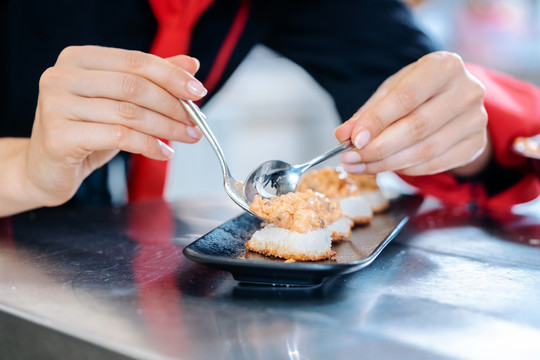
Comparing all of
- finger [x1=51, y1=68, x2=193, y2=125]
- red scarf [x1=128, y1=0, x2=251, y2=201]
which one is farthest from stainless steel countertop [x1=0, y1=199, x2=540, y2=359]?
red scarf [x1=128, y1=0, x2=251, y2=201]

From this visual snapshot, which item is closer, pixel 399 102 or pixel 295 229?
pixel 295 229

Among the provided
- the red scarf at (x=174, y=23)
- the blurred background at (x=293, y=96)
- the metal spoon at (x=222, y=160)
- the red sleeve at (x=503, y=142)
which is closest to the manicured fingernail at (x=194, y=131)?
the metal spoon at (x=222, y=160)

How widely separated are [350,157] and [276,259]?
263mm

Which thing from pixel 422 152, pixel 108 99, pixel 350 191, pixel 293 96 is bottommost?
pixel 293 96

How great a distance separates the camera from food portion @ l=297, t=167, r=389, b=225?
99 centimetres

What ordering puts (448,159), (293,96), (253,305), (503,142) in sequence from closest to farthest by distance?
(253,305) < (448,159) < (503,142) < (293,96)

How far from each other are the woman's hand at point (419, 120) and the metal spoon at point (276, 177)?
40 millimetres

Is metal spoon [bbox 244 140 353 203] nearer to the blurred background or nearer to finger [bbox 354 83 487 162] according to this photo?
finger [bbox 354 83 487 162]

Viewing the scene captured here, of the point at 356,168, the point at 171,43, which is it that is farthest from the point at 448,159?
the point at 171,43

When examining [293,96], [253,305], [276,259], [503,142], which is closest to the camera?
[253,305]

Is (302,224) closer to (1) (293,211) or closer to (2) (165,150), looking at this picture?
(1) (293,211)

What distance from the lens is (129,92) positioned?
754 millimetres

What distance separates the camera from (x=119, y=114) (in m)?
0.77

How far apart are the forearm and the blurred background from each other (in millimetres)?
1509
